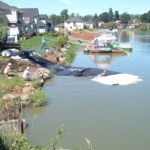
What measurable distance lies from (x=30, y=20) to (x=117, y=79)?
44.5m

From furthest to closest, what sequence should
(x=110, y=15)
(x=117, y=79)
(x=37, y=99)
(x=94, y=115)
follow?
1. (x=110, y=15)
2. (x=117, y=79)
3. (x=37, y=99)
4. (x=94, y=115)

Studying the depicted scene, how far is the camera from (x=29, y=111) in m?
13.2

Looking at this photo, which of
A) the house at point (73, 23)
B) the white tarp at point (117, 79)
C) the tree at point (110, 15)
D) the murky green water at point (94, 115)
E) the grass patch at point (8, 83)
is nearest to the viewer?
the murky green water at point (94, 115)

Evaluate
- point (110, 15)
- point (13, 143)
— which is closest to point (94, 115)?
point (13, 143)

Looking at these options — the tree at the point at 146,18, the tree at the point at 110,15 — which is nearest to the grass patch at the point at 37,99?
the tree at the point at 146,18

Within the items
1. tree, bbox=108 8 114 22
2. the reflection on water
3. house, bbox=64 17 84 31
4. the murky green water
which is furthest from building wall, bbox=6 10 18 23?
tree, bbox=108 8 114 22

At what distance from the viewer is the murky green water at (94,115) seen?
1044cm

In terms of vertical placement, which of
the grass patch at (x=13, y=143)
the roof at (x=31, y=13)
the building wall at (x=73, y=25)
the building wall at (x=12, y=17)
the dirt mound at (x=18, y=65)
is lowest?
the grass patch at (x=13, y=143)

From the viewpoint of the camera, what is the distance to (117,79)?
62.3 feet

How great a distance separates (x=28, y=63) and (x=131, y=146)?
1203cm

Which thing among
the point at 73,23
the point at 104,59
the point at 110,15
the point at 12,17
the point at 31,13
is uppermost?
the point at 110,15

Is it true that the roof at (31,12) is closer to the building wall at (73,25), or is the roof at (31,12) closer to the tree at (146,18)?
the building wall at (73,25)

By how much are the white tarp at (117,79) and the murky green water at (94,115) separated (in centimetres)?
54

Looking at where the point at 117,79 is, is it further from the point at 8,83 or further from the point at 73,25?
the point at 73,25
